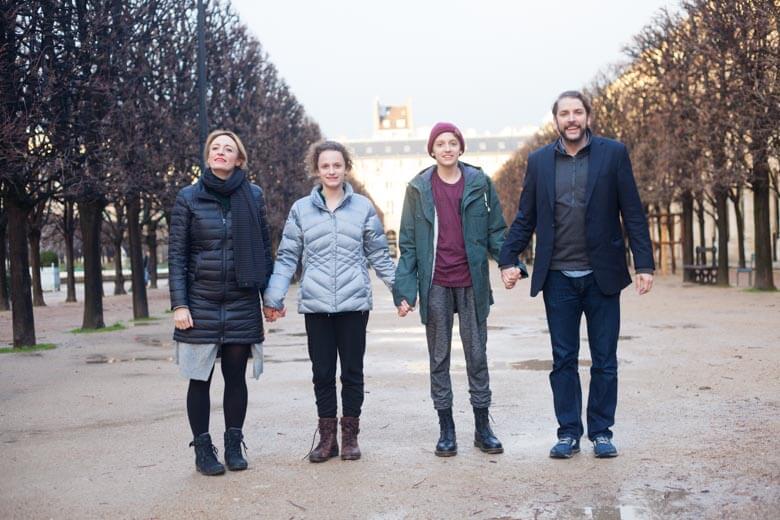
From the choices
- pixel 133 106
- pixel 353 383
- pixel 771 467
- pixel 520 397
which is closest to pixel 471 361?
pixel 353 383

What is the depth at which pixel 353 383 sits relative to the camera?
667 cm

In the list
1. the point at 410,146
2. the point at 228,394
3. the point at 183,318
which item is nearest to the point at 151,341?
the point at 228,394

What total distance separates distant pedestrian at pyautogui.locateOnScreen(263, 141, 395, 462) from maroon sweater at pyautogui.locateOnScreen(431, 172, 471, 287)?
1.06 feet

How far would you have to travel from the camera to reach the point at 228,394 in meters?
6.51

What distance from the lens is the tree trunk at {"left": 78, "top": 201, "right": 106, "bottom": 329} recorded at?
1970 centimetres

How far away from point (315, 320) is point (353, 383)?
Answer: 45cm

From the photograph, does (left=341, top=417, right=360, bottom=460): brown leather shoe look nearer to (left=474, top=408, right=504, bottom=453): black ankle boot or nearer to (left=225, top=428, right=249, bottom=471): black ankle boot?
(left=225, top=428, right=249, bottom=471): black ankle boot

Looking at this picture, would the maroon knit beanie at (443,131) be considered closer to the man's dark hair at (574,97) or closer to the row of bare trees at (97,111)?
the man's dark hair at (574,97)

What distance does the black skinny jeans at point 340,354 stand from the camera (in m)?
6.66

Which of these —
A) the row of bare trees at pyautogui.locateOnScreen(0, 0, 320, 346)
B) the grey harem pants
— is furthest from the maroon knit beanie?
the row of bare trees at pyautogui.locateOnScreen(0, 0, 320, 346)

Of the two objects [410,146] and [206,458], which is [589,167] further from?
[410,146]

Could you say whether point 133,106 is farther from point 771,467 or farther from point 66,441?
point 771,467

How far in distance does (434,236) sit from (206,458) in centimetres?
192

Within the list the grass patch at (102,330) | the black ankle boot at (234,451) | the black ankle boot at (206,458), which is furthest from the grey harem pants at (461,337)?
the grass patch at (102,330)
